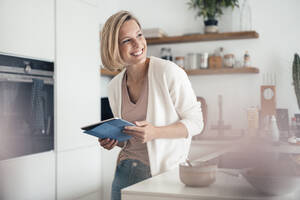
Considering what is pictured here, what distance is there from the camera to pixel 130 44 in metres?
1.48

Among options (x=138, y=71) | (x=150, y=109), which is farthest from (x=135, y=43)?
(x=150, y=109)

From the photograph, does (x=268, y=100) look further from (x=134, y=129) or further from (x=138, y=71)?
(x=134, y=129)

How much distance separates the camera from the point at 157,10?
3564 mm

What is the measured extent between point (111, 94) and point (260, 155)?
4.01ft

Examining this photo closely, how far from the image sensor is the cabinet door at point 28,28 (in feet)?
6.65

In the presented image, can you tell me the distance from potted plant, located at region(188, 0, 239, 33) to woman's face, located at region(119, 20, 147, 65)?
1.87m

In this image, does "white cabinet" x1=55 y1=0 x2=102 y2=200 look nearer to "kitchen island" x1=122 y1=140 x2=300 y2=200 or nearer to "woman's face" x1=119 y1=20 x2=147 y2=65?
"woman's face" x1=119 y1=20 x2=147 y2=65

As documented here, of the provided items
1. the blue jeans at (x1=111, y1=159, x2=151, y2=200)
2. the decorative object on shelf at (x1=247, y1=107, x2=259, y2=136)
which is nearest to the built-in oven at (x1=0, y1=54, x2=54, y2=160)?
the blue jeans at (x1=111, y1=159, x2=151, y2=200)

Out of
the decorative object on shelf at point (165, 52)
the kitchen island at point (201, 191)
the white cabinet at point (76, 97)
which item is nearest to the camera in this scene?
the kitchen island at point (201, 191)

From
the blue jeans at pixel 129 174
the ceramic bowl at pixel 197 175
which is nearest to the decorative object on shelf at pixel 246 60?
the blue jeans at pixel 129 174

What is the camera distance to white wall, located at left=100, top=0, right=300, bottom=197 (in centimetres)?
314

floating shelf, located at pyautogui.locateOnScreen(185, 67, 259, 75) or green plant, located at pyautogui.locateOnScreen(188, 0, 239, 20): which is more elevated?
green plant, located at pyautogui.locateOnScreen(188, 0, 239, 20)

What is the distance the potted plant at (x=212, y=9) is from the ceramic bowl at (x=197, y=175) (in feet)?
7.86

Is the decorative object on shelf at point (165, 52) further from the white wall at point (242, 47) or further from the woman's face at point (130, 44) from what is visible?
the woman's face at point (130, 44)
